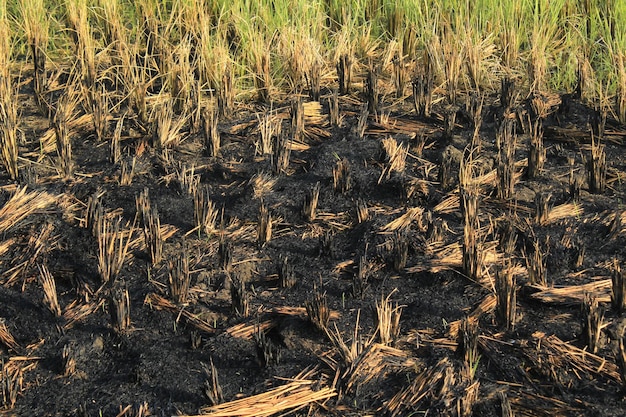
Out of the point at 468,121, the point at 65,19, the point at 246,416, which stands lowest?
the point at 246,416

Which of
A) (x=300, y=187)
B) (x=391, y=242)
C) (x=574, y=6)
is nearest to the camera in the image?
(x=391, y=242)

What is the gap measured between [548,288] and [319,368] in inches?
38.9

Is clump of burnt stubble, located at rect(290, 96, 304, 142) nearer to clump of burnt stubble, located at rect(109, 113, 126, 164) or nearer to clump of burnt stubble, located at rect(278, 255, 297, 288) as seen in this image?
clump of burnt stubble, located at rect(109, 113, 126, 164)

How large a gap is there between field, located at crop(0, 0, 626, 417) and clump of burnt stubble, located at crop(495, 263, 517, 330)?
0.01 m

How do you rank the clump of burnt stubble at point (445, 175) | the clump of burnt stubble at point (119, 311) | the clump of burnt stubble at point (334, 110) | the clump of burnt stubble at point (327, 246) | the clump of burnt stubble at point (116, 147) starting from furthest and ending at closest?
1. the clump of burnt stubble at point (334, 110)
2. the clump of burnt stubble at point (116, 147)
3. the clump of burnt stubble at point (445, 175)
4. the clump of burnt stubble at point (327, 246)
5. the clump of burnt stubble at point (119, 311)

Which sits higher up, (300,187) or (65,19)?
(65,19)

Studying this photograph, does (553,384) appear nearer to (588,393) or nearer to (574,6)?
(588,393)

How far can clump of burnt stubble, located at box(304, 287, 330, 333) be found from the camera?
10.4ft

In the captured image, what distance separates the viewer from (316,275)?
138 inches

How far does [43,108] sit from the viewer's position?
4699mm

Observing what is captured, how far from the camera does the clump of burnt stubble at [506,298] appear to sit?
3143 millimetres

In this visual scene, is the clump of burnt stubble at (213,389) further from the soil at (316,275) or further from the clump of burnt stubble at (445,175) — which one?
the clump of burnt stubble at (445,175)

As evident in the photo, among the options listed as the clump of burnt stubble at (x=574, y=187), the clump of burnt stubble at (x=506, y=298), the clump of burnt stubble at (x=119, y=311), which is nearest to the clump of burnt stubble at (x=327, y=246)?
the clump of burnt stubble at (x=506, y=298)

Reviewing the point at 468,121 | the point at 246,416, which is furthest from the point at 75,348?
the point at 468,121
